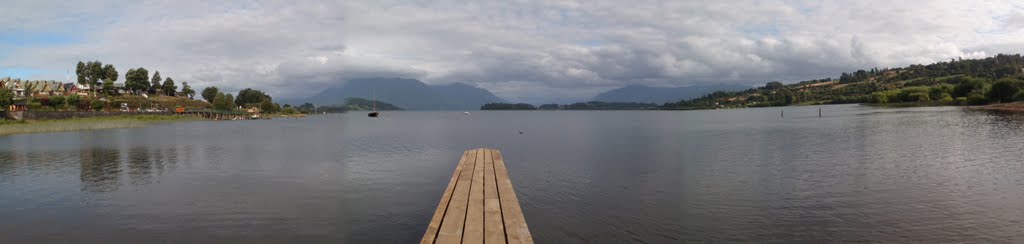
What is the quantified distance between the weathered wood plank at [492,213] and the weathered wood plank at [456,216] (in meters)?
0.64

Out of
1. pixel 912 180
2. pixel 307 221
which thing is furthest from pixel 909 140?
pixel 307 221

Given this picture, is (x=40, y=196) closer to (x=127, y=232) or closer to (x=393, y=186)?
(x=127, y=232)

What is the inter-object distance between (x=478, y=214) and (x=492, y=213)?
0.43m

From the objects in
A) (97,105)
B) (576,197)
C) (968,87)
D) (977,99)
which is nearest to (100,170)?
(576,197)

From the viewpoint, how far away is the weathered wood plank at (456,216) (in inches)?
518

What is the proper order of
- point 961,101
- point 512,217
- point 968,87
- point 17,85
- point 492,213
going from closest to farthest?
point 512,217
point 492,213
point 961,101
point 968,87
point 17,85

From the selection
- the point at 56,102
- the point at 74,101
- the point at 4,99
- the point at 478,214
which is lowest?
the point at 478,214

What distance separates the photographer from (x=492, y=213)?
15.8m

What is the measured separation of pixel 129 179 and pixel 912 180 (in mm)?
43969

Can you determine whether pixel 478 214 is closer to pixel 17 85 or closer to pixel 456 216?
pixel 456 216

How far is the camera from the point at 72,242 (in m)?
17.0

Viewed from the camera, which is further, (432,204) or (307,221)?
(432,204)

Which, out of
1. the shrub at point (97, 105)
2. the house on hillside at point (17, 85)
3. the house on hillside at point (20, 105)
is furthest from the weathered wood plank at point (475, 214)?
the house on hillside at point (17, 85)

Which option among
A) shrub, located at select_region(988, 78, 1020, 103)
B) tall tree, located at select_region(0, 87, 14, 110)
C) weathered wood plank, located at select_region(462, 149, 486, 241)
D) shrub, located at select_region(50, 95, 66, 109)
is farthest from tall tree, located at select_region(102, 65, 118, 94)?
shrub, located at select_region(988, 78, 1020, 103)
